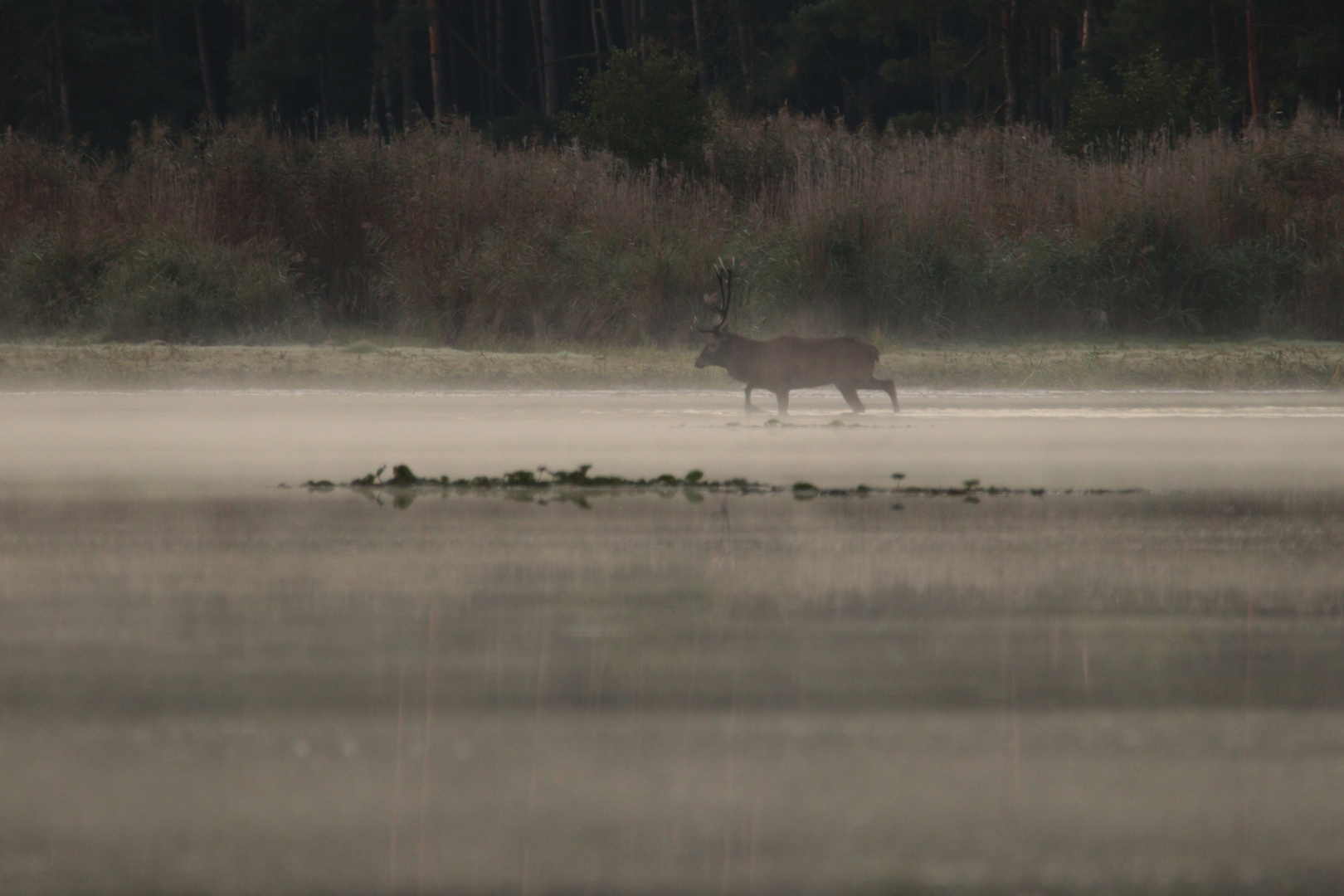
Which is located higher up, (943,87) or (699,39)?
Result: (699,39)

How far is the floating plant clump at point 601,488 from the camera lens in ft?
25.0

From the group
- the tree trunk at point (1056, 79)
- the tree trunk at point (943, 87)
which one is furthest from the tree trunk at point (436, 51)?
the tree trunk at point (1056, 79)

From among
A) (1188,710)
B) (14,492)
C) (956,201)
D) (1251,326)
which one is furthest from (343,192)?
(1188,710)

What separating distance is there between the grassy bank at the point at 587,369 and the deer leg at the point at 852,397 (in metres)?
2.50

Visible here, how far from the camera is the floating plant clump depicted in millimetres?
7633

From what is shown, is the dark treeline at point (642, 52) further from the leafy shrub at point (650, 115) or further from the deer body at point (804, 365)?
the deer body at point (804, 365)

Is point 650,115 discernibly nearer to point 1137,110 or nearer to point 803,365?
point 1137,110

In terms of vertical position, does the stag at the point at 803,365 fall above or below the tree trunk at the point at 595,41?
below

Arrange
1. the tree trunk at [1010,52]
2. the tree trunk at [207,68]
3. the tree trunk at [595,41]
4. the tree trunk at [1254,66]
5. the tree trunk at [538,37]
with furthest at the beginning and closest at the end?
the tree trunk at [538,37] < the tree trunk at [595,41] < the tree trunk at [207,68] < the tree trunk at [1010,52] < the tree trunk at [1254,66]

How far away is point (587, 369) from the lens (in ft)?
47.6

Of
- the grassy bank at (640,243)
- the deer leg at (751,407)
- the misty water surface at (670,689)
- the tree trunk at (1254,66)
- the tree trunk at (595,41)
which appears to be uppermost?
the tree trunk at (595,41)

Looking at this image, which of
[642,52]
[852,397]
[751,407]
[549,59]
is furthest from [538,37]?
[852,397]

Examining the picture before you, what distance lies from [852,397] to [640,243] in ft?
18.4

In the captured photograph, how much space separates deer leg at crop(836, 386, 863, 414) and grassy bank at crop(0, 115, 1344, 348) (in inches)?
166
